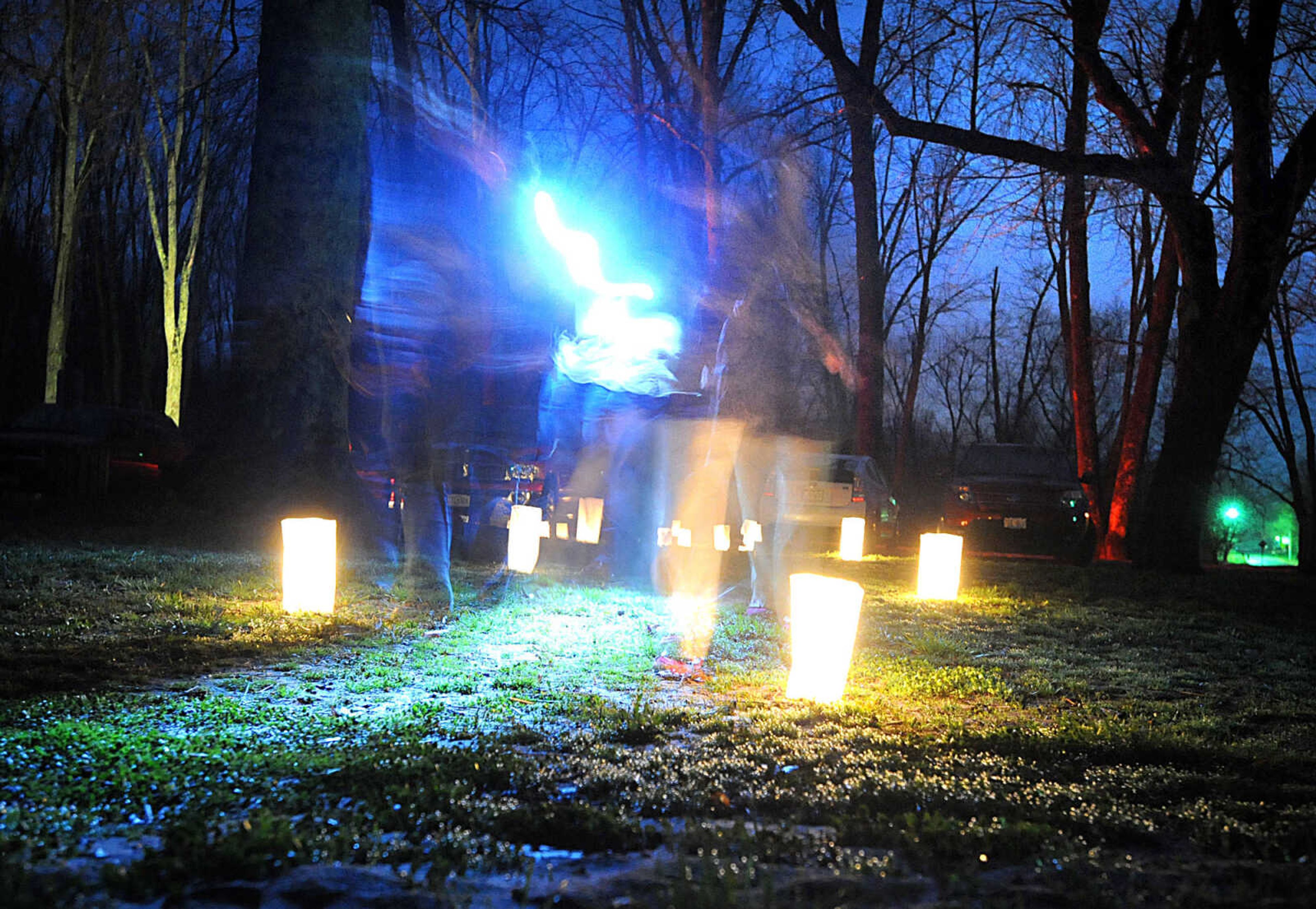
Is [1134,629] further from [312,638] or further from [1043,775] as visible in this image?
[312,638]

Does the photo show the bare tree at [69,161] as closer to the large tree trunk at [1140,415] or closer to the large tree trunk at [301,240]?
the large tree trunk at [301,240]

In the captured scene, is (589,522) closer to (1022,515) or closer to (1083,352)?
(1022,515)

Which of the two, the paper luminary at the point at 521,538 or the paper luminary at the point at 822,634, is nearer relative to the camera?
the paper luminary at the point at 822,634

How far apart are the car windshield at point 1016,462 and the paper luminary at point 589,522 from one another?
27.7ft

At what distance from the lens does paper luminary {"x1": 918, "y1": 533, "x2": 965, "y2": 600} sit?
900 cm

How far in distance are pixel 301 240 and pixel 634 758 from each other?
8.11 meters

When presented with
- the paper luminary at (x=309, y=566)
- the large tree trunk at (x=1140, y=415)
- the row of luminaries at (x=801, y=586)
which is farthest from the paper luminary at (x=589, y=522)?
the large tree trunk at (x=1140, y=415)

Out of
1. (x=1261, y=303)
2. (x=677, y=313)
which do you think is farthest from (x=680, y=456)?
(x=1261, y=303)

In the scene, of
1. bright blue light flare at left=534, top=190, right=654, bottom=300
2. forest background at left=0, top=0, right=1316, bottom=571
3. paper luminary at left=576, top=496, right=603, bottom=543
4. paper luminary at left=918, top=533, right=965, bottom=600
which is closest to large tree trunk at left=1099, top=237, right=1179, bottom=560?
forest background at left=0, top=0, right=1316, bottom=571

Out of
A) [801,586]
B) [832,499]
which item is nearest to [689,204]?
[832,499]

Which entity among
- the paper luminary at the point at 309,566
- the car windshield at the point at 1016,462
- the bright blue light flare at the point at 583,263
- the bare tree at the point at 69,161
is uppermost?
the bare tree at the point at 69,161

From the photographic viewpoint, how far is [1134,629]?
23.9 feet

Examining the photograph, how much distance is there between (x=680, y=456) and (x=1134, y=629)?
386 centimetres

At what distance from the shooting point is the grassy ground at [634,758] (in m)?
2.29
